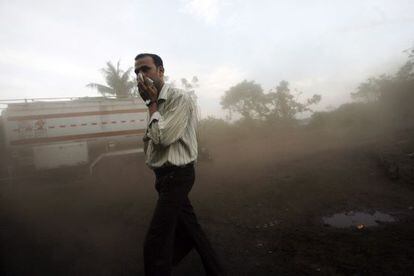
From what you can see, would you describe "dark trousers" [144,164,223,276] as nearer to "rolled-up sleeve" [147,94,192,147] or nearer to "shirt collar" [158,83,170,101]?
"rolled-up sleeve" [147,94,192,147]

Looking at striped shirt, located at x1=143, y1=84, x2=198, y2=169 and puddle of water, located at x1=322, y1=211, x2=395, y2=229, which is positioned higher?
striped shirt, located at x1=143, y1=84, x2=198, y2=169

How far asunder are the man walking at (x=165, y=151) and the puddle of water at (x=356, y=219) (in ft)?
9.27

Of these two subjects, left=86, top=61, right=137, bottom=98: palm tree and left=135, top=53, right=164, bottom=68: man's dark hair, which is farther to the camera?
left=86, top=61, right=137, bottom=98: palm tree

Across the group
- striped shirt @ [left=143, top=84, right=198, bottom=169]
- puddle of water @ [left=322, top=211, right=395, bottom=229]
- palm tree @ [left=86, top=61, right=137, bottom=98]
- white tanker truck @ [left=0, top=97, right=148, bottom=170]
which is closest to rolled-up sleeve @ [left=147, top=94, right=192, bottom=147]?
striped shirt @ [left=143, top=84, right=198, bottom=169]

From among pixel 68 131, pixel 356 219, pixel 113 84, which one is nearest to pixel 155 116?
pixel 356 219

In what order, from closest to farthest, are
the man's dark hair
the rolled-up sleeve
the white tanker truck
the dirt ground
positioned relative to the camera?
the rolled-up sleeve, the man's dark hair, the dirt ground, the white tanker truck

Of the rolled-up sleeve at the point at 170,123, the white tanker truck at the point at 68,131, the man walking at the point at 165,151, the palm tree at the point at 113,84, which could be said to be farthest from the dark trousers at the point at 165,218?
the palm tree at the point at 113,84

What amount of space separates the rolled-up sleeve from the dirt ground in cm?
160

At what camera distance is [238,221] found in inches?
177

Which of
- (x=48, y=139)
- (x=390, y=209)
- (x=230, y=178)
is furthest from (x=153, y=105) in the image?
(x=48, y=139)

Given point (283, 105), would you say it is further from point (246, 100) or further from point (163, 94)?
point (163, 94)

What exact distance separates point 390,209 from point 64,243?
4859 millimetres

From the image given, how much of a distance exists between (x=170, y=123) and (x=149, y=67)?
51cm

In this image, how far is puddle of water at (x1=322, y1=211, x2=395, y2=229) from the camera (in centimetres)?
403
